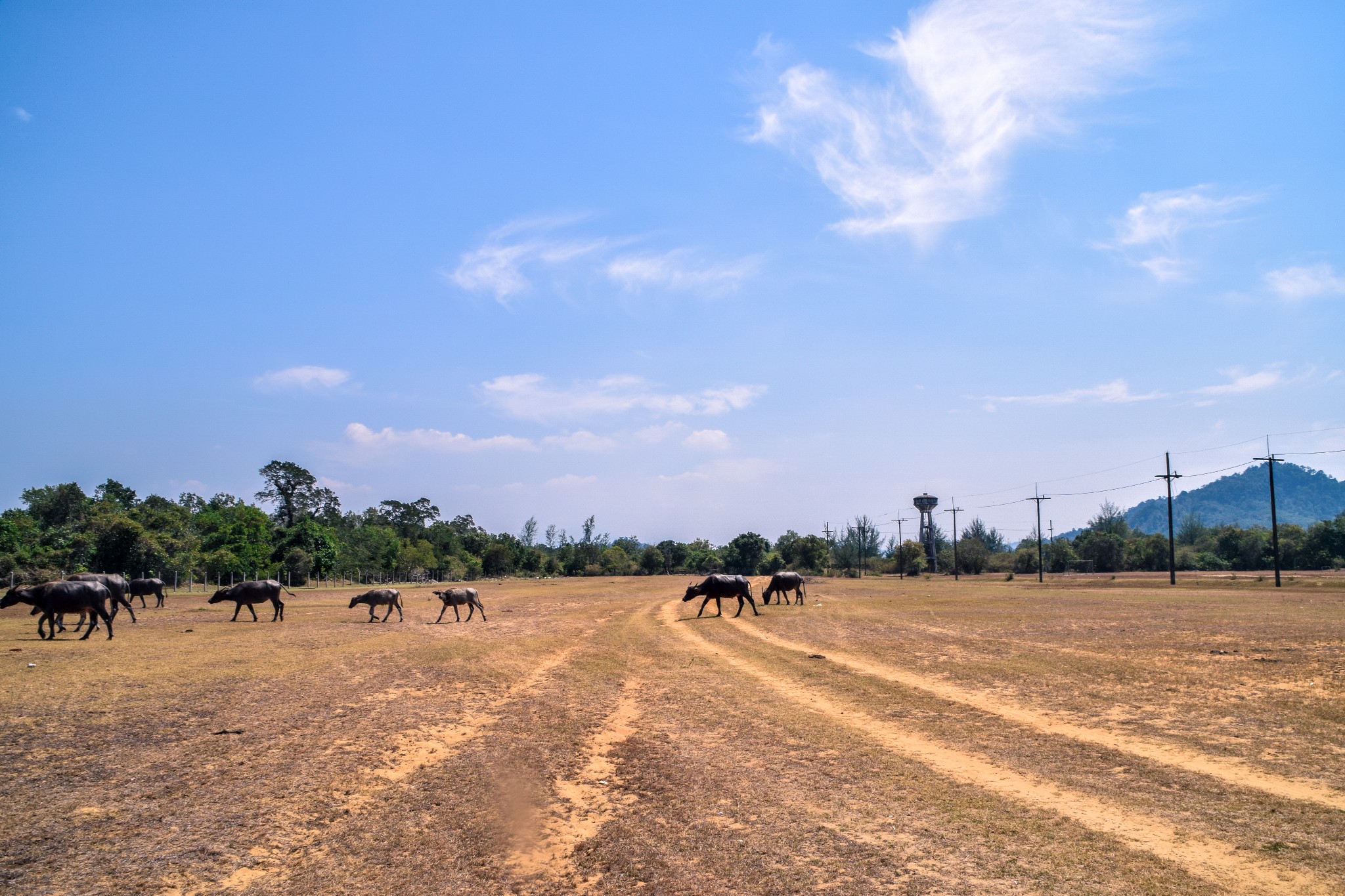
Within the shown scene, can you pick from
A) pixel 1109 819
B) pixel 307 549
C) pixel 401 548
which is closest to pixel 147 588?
pixel 1109 819

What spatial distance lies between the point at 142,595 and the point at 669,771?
39664 millimetres

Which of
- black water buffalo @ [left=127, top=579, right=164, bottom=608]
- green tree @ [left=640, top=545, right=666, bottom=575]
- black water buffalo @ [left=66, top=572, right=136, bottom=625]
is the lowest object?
green tree @ [left=640, top=545, right=666, bottom=575]

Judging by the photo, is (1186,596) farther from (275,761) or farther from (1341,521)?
(1341,521)

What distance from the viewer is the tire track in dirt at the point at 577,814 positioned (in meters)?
7.14

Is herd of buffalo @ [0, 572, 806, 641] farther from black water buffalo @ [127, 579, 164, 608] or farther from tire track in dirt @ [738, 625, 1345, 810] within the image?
tire track in dirt @ [738, 625, 1345, 810]

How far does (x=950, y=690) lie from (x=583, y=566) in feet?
458

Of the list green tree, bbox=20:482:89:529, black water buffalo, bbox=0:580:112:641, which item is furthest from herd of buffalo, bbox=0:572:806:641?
green tree, bbox=20:482:89:529

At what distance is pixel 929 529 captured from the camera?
460ft

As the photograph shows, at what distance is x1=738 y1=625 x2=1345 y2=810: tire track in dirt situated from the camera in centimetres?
908

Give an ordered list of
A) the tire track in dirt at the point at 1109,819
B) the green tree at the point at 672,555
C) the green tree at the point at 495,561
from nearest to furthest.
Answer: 1. the tire track in dirt at the point at 1109,819
2. the green tree at the point at 495,561
3. the green tree at the point at 672,555

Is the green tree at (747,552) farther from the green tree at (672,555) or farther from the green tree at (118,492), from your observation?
the green tree at (118,492)

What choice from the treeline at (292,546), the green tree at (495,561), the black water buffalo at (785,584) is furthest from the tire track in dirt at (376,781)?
the green tree at (495,561)

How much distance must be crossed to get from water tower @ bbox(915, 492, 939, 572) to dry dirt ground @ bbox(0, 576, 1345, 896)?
11932 centimetres

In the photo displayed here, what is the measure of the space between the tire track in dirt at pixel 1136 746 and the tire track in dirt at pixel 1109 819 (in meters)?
2.25
